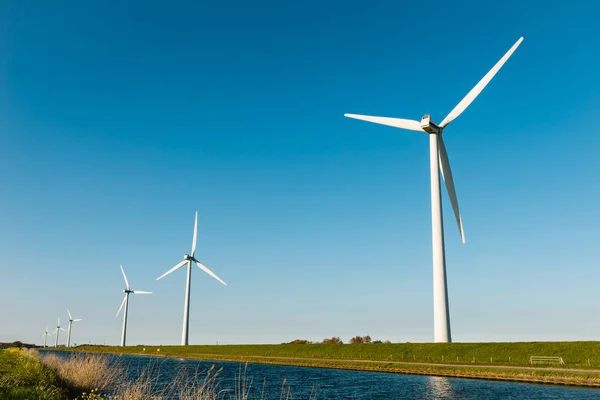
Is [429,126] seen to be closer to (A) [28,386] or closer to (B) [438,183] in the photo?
(B) [438,183]

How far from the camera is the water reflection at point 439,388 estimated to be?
36.0 metres

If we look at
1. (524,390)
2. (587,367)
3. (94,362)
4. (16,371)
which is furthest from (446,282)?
(16,371)

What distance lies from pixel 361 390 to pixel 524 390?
13624 millimetres

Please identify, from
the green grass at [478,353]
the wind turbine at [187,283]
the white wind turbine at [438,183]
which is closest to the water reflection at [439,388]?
the green grass at [478,353]

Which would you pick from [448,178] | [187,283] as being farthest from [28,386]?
[187,283]

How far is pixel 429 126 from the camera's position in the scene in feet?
257

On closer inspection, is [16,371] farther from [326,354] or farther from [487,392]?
[326,354]

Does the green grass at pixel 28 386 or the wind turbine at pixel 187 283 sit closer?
the green grass at pixel 28 386

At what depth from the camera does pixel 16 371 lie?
94.1 feet

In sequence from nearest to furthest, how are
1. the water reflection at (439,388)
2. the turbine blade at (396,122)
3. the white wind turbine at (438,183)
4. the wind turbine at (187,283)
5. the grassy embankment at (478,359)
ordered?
the water reflection at (439,388) < the grassy embankment at (478,359) < the white wind turbine at (438,183) < the turbine blade at (396,122) < the wind turbine at (187,283)

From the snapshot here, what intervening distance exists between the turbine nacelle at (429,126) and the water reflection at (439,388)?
42474 millimetres

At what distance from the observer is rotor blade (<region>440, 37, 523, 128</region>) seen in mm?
69562

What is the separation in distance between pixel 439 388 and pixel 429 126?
1888 inches

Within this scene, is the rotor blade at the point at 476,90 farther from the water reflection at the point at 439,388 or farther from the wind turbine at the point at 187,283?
the wind turbine at the point at 187,283
